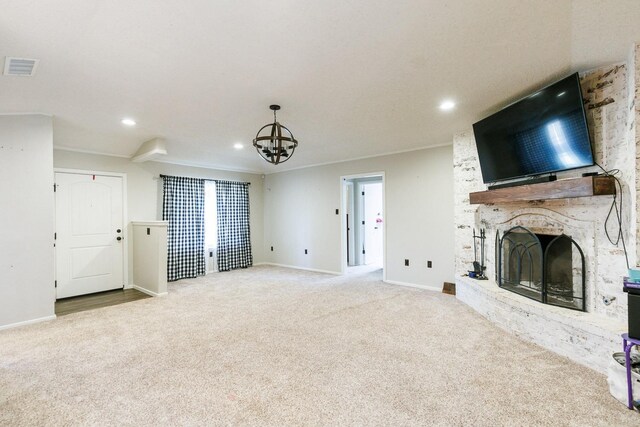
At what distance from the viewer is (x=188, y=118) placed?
364 centimetres

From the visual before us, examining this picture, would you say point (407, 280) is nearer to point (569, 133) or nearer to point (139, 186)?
point (569, 133)

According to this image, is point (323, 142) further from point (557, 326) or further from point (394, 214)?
point (557, 326)

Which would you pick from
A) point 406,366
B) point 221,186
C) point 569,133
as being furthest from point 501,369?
point 221,186

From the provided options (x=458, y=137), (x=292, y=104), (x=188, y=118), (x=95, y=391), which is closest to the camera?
(x=95, y=391)

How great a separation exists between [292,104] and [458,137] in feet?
8.11

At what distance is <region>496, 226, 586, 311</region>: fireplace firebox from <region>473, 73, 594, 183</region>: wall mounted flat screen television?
0.68 meters

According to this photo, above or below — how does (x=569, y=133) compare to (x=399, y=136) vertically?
below

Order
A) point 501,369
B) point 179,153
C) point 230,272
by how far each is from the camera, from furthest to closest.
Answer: point 230,272 < point 179,153 < point 501,369

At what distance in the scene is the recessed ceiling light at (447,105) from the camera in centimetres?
316

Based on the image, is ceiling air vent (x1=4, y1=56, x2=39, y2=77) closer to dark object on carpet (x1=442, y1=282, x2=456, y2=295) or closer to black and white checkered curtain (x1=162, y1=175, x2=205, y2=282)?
black and white checkered curtain (x1=162, y1=175, x2=205, y2=282)

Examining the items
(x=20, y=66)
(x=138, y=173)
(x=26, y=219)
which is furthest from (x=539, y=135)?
(x=138, y=173)

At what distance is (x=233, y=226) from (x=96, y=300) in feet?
9.48

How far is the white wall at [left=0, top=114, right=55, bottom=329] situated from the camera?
3.30m

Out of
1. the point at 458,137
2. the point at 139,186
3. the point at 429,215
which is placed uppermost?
the point at 458,137
